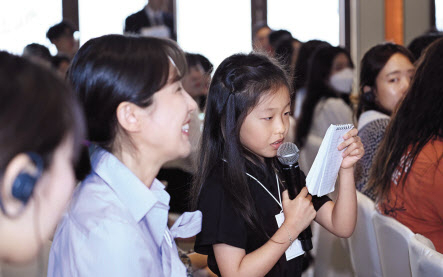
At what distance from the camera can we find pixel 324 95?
4.12 metres

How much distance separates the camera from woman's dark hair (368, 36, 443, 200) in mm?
2076

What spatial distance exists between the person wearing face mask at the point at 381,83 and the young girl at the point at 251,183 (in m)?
1.21

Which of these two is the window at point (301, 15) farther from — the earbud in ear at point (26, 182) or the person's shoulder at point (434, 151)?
the earbud in ear at point (26, 182)

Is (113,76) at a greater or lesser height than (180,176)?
greater

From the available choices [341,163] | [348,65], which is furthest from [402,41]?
[341,163]

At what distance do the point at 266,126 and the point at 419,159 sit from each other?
0.68 metres

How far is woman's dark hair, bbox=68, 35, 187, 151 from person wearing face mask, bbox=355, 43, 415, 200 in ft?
5.93

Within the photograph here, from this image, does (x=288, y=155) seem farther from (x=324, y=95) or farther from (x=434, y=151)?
(x=324, y=95)

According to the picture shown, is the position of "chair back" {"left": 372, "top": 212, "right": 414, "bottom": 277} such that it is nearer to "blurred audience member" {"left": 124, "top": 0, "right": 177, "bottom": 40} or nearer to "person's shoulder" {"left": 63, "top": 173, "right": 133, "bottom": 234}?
"person's shoulder" {"left": 63, "top": 173, "right": 133, "bottom": 234}

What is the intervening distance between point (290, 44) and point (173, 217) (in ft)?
9.86

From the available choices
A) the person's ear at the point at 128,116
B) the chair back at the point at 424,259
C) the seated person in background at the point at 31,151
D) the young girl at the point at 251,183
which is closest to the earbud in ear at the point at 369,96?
the young girl at the point at 251,183

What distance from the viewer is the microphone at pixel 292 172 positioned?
156cm

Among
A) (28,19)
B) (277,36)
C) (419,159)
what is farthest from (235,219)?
(28,19)

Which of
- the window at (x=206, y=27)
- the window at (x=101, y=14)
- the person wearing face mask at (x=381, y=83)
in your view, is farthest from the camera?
the window at (x=206, y=27)
